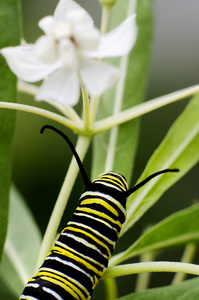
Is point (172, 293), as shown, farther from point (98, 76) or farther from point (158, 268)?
point (98, 76)

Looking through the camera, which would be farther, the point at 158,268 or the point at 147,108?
the point at 147,108

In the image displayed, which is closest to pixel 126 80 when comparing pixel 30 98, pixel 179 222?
pixel 179 222

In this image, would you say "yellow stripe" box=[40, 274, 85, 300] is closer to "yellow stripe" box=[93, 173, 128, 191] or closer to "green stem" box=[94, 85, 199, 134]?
"yellow stripe" box=[93, 173, 128, 191]

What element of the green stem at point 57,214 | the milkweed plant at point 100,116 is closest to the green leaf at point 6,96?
the milkweed plant at point 100,116

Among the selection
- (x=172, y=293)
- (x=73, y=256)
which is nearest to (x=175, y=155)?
(x=172, y=293)

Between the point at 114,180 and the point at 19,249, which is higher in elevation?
the point at 114,180

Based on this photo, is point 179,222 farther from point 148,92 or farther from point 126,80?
point 148,92

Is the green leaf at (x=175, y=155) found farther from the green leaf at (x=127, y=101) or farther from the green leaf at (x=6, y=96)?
the green leaf at (x=6, y=96)

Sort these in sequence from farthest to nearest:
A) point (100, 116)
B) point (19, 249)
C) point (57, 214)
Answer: point (19, 249), point (100, 116), point (57, 214)
